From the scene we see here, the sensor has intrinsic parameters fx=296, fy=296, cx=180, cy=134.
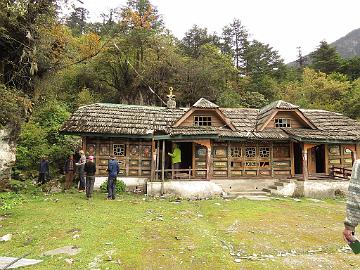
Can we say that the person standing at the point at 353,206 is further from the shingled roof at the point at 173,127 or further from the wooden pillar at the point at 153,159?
the wooden pillar at the point at 153,159

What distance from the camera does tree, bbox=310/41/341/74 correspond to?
4384 cm

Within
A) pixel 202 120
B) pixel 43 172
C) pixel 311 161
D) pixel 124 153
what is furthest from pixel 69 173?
pixel 311 161

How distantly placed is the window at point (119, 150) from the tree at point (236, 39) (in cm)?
3280

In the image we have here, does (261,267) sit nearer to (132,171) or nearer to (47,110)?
(132,171)

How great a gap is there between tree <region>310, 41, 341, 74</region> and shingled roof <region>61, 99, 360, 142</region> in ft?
88.0

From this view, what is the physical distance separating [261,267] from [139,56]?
30992 mm

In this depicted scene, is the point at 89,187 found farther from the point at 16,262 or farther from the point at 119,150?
the point at 16,262

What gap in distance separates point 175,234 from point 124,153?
9.76 meters

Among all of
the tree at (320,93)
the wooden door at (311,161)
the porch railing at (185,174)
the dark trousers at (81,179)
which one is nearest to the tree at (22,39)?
the dark trousers at (81,179)

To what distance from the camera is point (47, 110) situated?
23.7m

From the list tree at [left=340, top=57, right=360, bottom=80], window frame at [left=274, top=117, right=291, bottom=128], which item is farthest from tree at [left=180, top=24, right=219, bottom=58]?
window frame at [left=274, top=117, right=291, bottom=128]

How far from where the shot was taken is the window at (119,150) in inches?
711

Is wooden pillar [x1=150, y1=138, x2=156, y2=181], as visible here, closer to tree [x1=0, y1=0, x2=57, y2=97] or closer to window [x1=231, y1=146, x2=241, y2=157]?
window [x1=231, y1=146, x2=241, y2=157]

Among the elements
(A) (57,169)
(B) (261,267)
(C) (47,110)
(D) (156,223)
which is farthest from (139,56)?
(B) (261,267)
